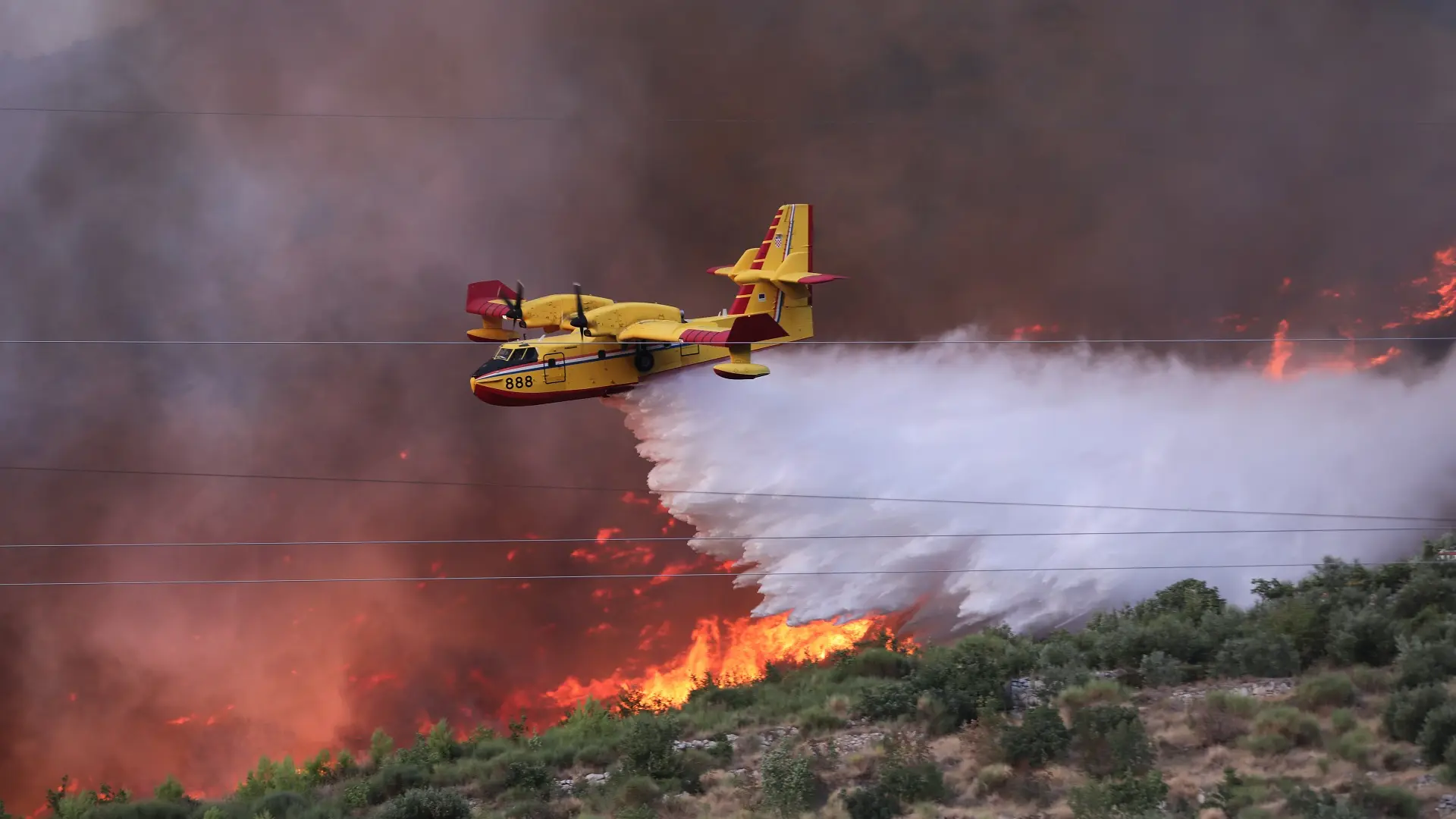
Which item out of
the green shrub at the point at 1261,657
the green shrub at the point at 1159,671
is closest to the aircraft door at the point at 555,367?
the green shrub at the point at 1159,671

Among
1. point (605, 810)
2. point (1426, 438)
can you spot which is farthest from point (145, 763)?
point (1426, 438)

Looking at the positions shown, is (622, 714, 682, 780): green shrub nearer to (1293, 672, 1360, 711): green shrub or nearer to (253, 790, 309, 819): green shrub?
(253, 790, 309, 819): green shrub

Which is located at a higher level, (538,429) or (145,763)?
(538,429)

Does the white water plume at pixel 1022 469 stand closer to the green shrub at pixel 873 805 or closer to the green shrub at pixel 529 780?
the green shrub at pixel 529 780

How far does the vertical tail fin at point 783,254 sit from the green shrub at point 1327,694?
16881 millimetres

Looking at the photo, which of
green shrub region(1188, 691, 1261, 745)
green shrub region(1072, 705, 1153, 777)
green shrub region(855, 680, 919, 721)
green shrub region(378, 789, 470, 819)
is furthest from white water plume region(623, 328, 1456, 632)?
green shrub region(378, 789, 470, 819)

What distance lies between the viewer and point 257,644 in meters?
45.9

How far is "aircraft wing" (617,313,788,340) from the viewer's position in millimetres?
31656

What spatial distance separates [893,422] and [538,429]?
600 inches

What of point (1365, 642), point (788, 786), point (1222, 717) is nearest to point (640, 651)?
point (788, 786)

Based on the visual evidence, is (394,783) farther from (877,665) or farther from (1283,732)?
(1283,732)

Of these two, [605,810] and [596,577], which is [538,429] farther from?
[605,810]

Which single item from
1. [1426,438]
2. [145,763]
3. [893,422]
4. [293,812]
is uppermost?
[893,422]

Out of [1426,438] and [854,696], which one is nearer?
[854,696]
